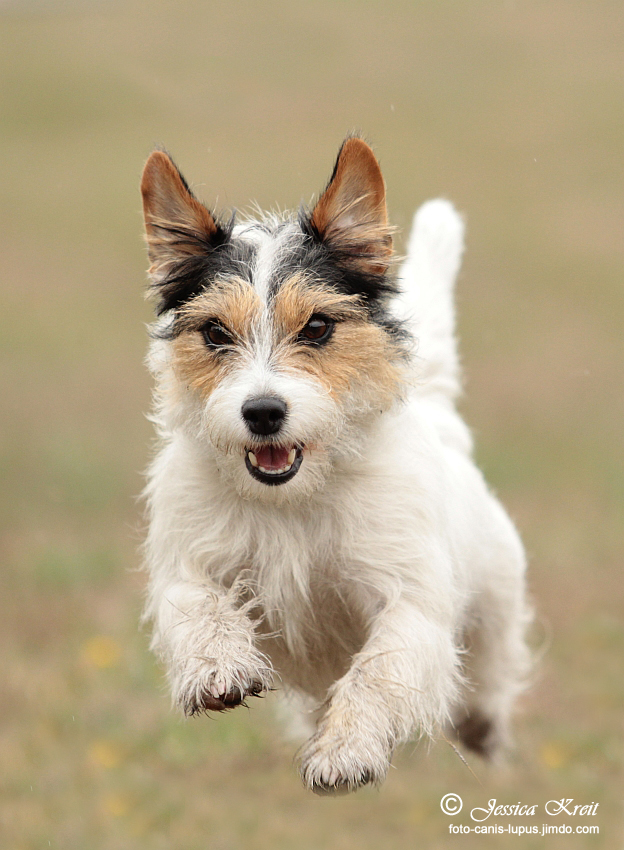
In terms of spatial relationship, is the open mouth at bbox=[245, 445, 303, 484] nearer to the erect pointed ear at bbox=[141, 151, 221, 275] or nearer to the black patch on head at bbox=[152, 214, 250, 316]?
the black patch on head at bbox=[152, 214, 250, 316]

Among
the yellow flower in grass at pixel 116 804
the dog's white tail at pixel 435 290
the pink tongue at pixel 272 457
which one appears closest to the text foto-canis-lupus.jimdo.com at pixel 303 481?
the pink tongue at pixel 272 457

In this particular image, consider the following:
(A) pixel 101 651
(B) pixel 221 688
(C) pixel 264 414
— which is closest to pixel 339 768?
(B) pixel 221 688

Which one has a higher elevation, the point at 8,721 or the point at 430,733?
the point at 430,733

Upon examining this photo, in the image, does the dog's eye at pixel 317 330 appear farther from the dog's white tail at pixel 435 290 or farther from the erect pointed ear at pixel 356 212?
the dog's white tail at pixel 435 290

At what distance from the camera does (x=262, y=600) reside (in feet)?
14.3

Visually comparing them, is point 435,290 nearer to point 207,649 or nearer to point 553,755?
point 207,649

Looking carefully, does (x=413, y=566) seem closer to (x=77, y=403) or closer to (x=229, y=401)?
(x=229, y=401)

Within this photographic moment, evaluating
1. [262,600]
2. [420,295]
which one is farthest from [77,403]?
[262,600]

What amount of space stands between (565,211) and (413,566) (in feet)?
57.7

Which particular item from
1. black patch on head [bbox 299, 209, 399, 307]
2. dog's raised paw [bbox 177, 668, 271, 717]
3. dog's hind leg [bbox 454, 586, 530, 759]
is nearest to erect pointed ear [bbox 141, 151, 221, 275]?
black patch on head [bbox 299, 209, 399, 307]

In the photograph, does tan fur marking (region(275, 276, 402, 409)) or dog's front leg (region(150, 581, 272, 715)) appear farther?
tan fur marking (region(275, 276, 402, 409))

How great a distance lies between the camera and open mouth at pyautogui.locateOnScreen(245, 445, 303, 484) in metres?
3.94

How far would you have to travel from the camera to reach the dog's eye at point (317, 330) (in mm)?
4031

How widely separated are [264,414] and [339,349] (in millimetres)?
487
